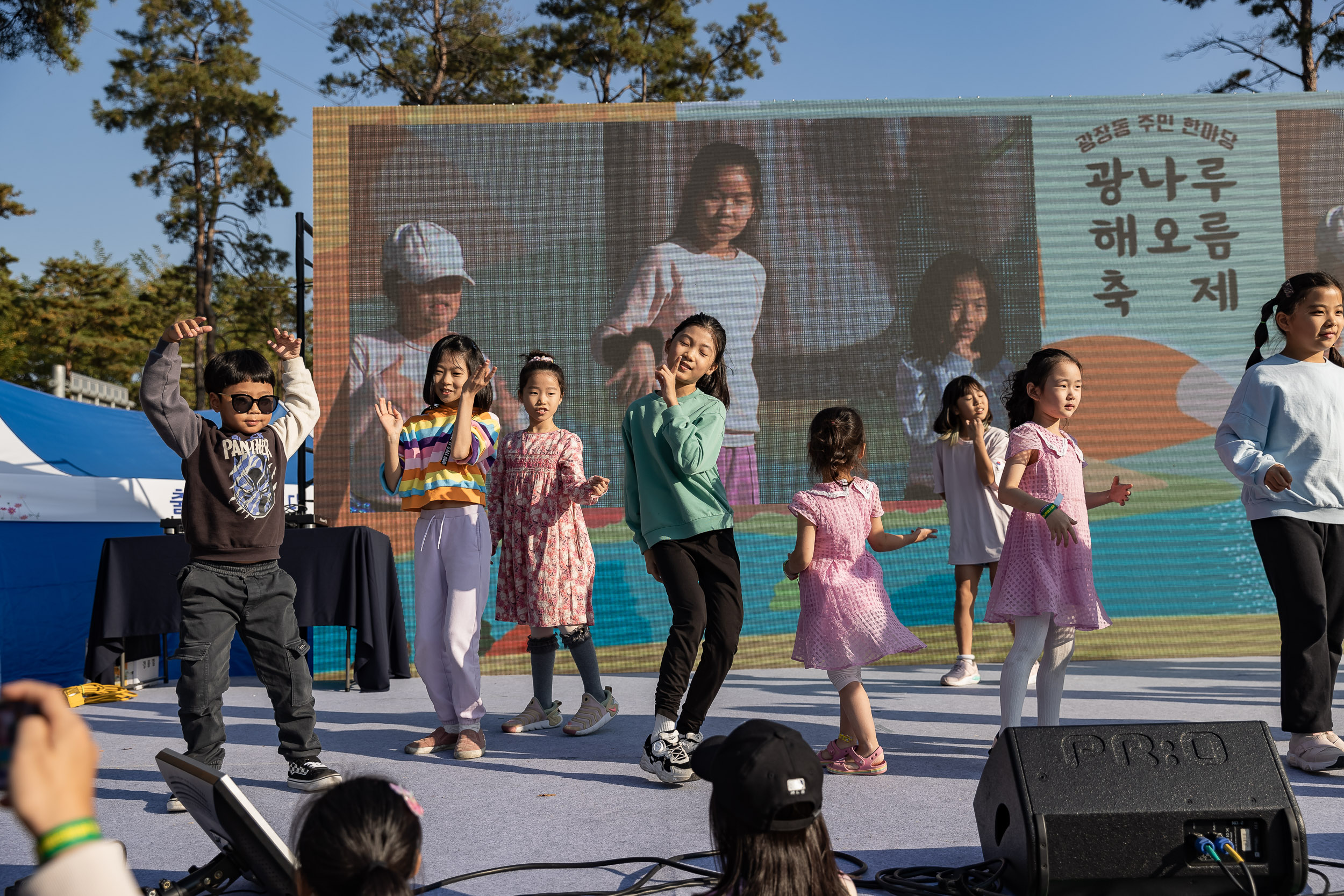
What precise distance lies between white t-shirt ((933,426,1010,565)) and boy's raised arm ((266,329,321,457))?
318 cm

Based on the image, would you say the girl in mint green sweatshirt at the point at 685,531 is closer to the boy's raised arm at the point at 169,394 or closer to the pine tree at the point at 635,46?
the boy's raised arm at the point at 169,394

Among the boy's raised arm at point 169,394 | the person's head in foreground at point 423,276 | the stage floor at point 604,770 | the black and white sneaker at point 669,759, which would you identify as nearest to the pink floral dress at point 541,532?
the stage floor at point 604,770

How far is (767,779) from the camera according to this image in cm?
131

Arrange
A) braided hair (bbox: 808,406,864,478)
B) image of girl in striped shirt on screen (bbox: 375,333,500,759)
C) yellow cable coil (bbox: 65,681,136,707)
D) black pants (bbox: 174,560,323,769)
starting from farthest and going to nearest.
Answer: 1. yellow cable coil (bbox: 65,681,136,707)
2. image of girl in striped shirt on screen (bbox: 375,333,500,759)
3. braided hair (bbox: 808,406,864,478)
4. black pants (bbox: 174,560,323,769)

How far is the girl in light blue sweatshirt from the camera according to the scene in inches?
115

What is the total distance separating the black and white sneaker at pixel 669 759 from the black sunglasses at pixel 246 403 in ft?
5.15

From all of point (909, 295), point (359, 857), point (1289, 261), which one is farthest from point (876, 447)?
point (359, 857)

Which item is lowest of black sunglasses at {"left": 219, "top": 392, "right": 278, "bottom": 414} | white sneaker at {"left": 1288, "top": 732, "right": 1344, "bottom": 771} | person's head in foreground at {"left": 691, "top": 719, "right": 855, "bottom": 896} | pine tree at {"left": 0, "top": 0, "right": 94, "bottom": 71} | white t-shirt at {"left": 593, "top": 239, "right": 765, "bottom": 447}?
white sneaker at {"left": 1288, "top": 732, "right": 1344, "bottom": 771}

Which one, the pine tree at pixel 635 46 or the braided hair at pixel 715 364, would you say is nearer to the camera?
the braided hair at pixel 715 364

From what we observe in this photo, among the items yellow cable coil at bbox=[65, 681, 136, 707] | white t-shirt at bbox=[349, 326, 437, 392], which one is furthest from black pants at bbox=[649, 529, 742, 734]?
yellow cable coil at bbox=[65, 681, 136, 707]

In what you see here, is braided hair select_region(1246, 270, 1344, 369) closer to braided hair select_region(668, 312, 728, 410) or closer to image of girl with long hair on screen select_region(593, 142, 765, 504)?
braided hair select_region(668, 312, 728, 410)

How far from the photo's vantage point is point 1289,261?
6176 mm

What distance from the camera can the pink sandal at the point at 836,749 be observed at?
3.22 m

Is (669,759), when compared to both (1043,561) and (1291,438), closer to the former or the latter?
(1043,561)
